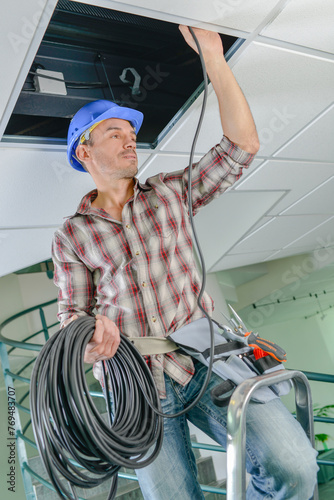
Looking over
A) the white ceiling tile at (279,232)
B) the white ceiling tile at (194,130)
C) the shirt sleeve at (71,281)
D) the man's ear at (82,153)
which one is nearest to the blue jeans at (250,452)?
the shirt sleeve at (71,281)

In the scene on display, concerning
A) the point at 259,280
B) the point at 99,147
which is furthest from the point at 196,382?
the point at 259,280

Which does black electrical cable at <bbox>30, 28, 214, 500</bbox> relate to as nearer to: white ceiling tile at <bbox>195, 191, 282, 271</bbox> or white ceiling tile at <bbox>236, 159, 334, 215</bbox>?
white ceiling tile at <bbox>236, 159, 334, 215</bbox>

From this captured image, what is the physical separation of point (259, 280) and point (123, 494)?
3.94m

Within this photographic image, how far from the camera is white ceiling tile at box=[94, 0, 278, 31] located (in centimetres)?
141

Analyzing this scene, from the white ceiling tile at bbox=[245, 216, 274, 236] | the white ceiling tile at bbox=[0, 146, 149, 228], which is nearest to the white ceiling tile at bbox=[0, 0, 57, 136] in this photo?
the white ceiling tile at bbox=[0, 146, 149, 228]

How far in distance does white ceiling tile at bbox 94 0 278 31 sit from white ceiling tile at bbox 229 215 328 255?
2.66 metres

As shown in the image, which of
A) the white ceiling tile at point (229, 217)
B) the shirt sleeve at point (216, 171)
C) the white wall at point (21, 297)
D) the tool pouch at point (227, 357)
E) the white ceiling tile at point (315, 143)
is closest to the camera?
the tool pouch at point (227, 357)

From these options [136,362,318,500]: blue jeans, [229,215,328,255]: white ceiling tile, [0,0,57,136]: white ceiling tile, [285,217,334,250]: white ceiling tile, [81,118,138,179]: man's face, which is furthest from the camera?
[285,217,334,250]: white ceiling tile

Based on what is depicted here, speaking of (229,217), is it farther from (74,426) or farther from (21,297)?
(74,426)

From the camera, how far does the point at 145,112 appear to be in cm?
206

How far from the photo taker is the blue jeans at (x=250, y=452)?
1102mm

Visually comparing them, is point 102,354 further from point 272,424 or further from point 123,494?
point 123,494

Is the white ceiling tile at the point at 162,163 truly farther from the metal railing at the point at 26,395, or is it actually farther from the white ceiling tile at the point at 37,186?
the metal railing at the point at 26,395

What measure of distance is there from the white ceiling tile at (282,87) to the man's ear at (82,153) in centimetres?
74
